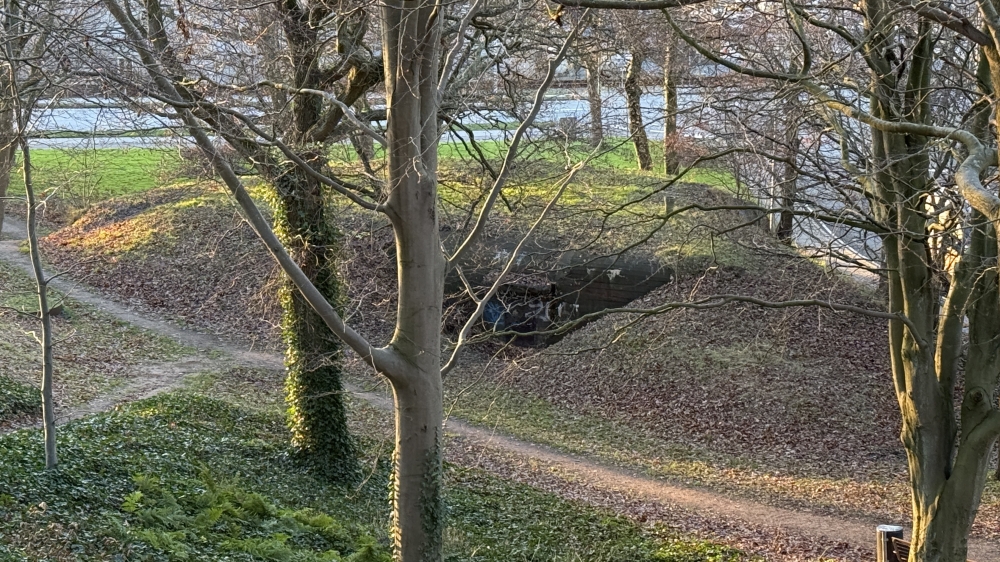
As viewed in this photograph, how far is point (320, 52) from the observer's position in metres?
12.1

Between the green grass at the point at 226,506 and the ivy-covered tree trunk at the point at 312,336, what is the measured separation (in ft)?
1.61

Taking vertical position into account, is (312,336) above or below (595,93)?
below

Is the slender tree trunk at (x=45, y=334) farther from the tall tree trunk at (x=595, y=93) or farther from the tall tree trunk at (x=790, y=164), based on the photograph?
the tall tree trunk at (x=595, y=93)

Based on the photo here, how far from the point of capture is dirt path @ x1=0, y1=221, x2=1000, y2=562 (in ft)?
41.2

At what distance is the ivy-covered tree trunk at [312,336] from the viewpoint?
12531 mm

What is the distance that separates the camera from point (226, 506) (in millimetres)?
9094

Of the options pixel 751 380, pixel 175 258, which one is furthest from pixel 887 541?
pixel 175 258

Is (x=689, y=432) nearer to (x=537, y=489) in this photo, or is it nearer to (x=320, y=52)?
(x=537, y=489)

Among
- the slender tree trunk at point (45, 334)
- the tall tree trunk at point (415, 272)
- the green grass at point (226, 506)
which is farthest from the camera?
the slender tree trunk at point (45, 334)

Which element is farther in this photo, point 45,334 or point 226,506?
point 226,506

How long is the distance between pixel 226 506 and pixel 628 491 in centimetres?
784

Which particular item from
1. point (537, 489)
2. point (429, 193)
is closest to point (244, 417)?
point (537, 489)

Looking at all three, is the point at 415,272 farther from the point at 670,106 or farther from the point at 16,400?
the point at 670,106

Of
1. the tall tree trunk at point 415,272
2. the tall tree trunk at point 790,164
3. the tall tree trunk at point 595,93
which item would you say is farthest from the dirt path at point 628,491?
the tall tree trunk at point 595,93
